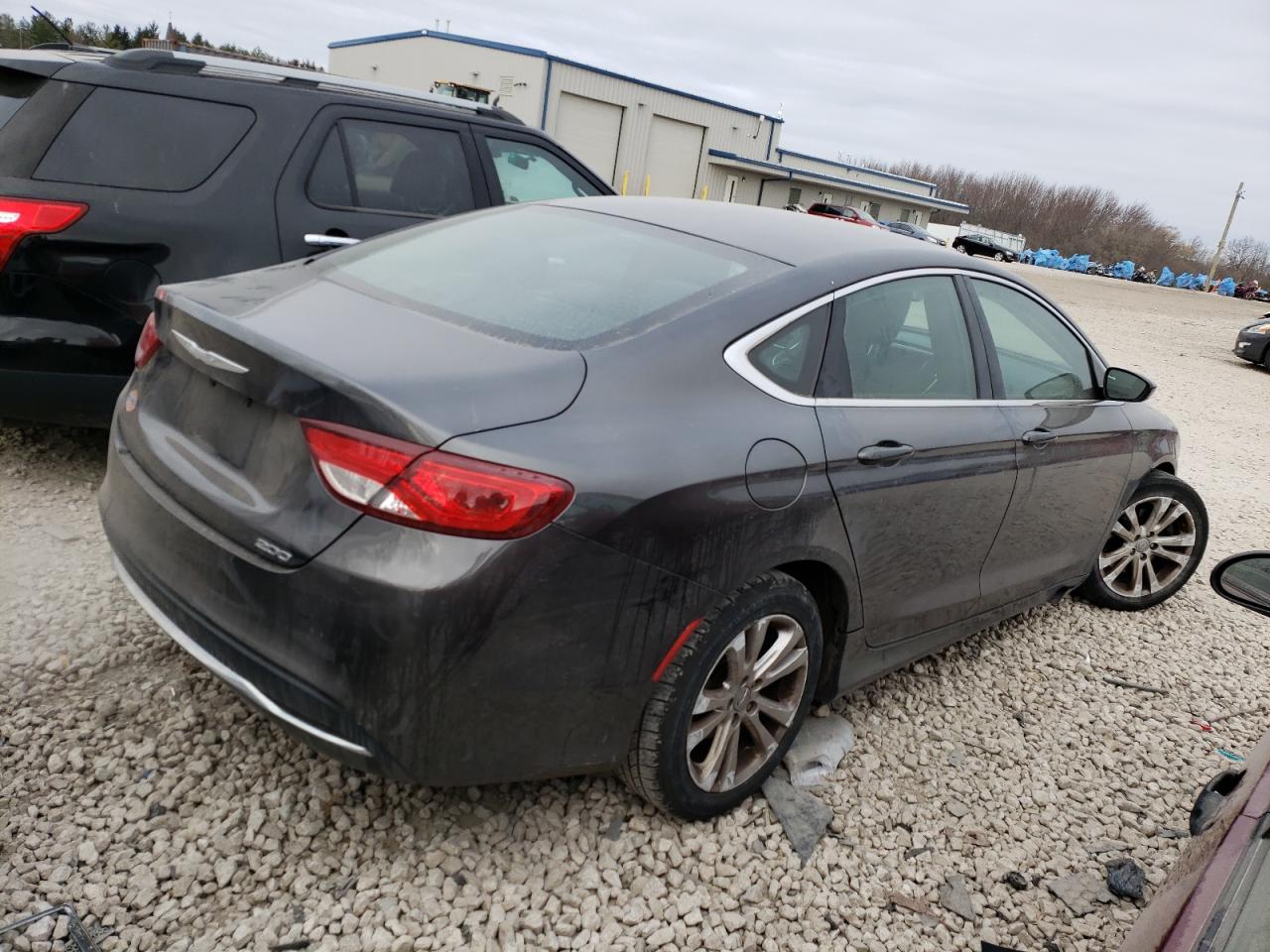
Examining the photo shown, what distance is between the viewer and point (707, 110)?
39.8m

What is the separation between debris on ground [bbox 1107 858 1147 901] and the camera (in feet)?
8.95

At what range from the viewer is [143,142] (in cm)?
396

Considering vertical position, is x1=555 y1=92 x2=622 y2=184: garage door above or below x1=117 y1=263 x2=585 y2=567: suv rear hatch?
above

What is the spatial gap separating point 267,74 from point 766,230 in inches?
115

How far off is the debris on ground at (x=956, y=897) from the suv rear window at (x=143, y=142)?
3.92 m

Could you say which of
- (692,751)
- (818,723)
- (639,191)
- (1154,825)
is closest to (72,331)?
(692,751)

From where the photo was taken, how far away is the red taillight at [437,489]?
1903 millimetres

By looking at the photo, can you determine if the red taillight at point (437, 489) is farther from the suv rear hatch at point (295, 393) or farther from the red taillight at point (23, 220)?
the red taillight at point (23, 220)

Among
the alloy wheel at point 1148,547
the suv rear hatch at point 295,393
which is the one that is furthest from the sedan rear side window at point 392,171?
the alloy wheel at point 1148,547

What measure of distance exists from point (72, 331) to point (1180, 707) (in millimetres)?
4773

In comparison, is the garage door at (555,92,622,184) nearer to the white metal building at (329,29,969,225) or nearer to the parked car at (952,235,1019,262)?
the white metal building at (329,29,969,225)

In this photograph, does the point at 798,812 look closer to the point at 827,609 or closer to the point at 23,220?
the point at 827,609

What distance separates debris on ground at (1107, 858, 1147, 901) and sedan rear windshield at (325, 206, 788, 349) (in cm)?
205

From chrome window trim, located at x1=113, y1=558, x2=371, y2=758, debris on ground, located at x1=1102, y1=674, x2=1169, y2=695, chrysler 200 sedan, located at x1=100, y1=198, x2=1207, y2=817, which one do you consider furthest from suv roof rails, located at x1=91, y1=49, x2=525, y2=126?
debris on ground, located at x1=1102, y1=674, x2=1169, y2=695
